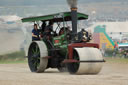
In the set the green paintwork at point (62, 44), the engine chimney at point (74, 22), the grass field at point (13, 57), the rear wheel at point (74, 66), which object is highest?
the engine chimney at point (74, 22)

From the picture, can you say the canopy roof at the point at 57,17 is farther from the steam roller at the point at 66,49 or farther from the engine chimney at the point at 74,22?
the engine chimney at the point at 74,22

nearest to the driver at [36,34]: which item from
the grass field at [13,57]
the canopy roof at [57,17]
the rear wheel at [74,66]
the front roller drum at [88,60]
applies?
the canopy roof at [57,17]

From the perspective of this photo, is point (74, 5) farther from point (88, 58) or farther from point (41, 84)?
point (41, 84)

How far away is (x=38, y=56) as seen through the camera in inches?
763

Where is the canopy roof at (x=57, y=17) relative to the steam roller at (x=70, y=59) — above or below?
above

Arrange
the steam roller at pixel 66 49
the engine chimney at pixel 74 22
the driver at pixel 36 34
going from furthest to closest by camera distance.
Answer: the driver at pixel 36 34 < the engine chimney at pixel 74 22 < the steam roller at pixel 66 49

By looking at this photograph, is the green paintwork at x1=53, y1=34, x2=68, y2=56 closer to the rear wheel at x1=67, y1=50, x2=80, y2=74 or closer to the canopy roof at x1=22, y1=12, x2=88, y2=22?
the rear wheel at x1=67, y1=50, x2=80, y2=74

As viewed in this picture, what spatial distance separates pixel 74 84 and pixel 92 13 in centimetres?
16510

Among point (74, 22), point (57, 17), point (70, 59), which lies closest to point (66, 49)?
point (70, 59)

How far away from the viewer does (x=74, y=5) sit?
18.3 meters

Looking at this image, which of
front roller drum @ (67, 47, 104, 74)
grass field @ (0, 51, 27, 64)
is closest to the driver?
front roller drum @ (67, 47, 104, 74)

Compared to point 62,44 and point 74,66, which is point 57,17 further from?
point 74,66

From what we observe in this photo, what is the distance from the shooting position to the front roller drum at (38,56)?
1891 centimetres

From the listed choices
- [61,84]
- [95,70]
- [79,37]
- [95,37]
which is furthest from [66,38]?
[95,37]
